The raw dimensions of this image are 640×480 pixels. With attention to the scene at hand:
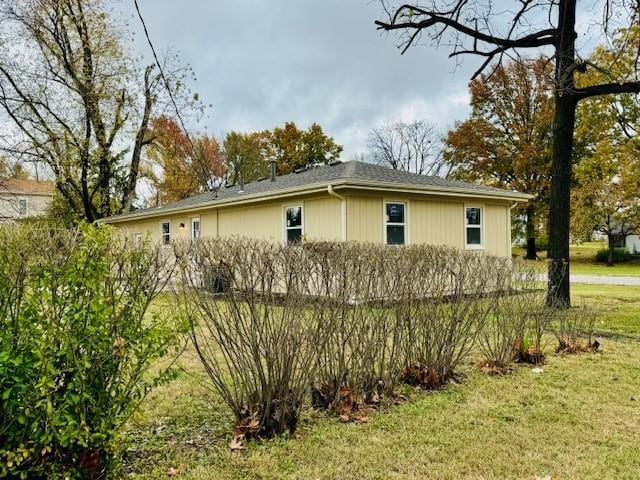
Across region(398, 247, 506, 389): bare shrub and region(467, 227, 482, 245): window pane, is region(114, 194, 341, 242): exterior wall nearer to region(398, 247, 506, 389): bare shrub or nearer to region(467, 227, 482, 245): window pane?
region(398, 247, 506, 389): bare shrub

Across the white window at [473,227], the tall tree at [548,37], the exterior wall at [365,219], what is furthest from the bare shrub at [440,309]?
the white window at [473,227]

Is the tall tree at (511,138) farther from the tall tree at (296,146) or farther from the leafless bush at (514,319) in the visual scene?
the leafless bush at (514,319)

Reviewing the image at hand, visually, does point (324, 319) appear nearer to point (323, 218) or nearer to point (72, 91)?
point (323, 218)

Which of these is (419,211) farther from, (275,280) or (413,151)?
(413,151)

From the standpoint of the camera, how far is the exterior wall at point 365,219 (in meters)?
10.8

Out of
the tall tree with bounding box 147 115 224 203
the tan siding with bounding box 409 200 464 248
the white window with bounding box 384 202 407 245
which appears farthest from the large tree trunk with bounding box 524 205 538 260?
the white window with bounding box 384 202 407 245

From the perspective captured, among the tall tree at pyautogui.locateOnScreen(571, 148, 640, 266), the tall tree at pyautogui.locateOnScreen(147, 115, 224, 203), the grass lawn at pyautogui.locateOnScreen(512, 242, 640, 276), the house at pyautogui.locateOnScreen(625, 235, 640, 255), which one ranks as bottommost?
the grass lawn at pyautogui.locateOnScreen(512, 242, 640, 276)

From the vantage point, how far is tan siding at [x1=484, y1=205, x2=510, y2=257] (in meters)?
13.7

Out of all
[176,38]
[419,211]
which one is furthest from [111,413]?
[419,211]

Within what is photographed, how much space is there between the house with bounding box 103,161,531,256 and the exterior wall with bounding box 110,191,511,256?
0.07 ft

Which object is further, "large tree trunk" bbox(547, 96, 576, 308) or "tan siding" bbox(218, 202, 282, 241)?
"tan siding" bbox(218, 202, 282, 241)

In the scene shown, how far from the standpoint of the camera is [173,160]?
26.6 meters

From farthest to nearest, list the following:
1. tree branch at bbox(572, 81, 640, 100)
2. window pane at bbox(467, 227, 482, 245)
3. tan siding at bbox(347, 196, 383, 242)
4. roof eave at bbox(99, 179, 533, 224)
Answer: window pane at bbox(467, 227, 482, 245)
tan siding at bbox(347, 196, 383, 242)
roof eave at bbox(99, 179, 533, 224)
tree branch at bbox(572, 81, 640, 100)

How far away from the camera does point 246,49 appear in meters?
6.16
